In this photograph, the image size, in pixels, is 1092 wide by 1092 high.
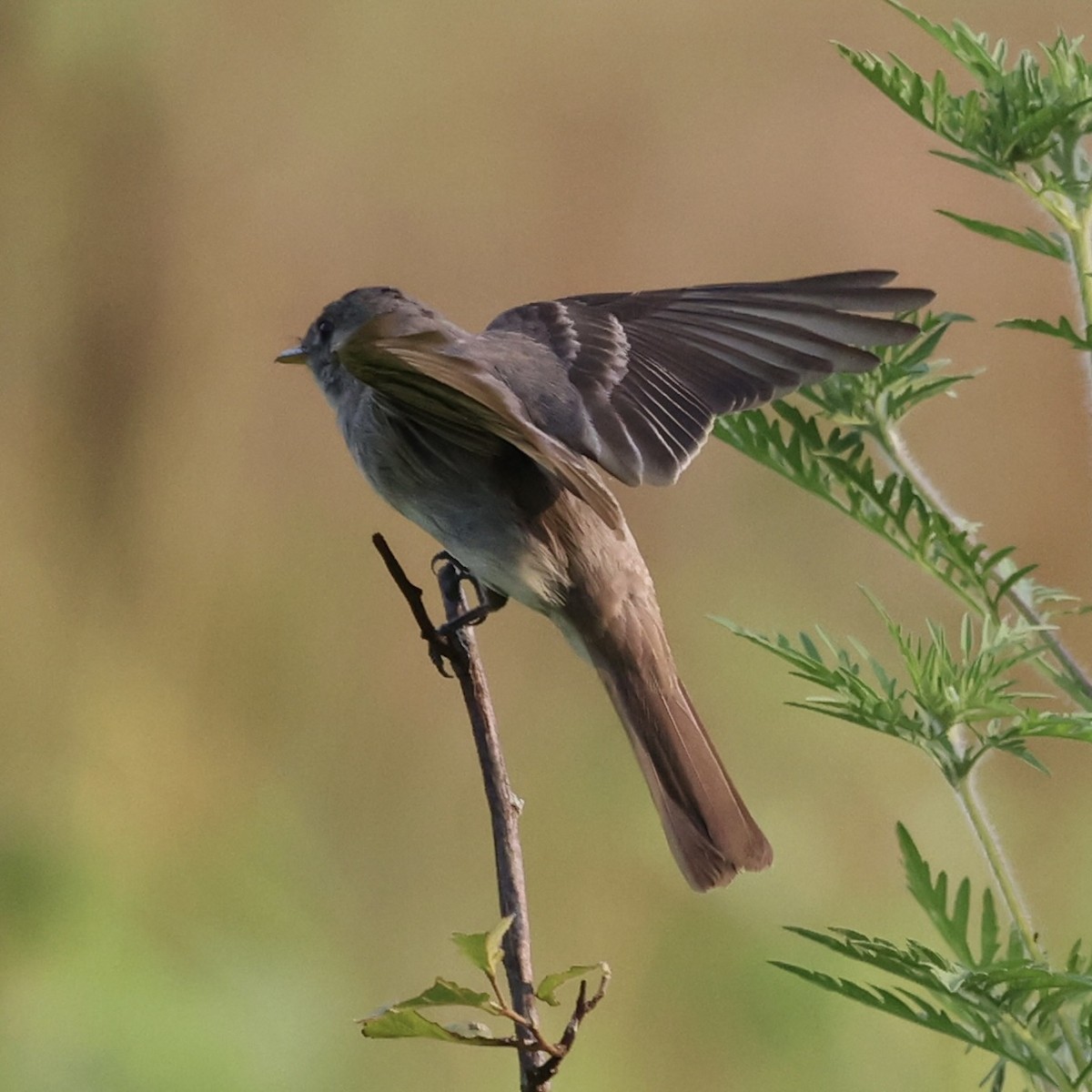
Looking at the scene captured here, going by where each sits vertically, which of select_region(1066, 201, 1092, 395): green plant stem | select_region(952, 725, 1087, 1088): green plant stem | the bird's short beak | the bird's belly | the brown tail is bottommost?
select_region(952, 725, 1087, 1088): green plant stem

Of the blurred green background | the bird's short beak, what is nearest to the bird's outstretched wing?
the bird's short beak

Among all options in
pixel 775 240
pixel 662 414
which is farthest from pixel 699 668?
pixel 662 414

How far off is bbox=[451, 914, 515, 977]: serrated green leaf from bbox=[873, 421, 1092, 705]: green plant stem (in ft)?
1.79

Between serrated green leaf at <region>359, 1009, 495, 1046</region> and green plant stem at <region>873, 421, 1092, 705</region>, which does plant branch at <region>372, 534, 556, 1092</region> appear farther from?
green plant stem at <region>873, 421, 1092, 705</region>

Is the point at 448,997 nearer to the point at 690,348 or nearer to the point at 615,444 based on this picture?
the point at 615,444

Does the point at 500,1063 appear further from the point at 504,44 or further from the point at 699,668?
the point at 504,44

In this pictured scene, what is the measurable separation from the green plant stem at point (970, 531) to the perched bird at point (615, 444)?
0.70 feet

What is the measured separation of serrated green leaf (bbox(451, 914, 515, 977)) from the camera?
115cm

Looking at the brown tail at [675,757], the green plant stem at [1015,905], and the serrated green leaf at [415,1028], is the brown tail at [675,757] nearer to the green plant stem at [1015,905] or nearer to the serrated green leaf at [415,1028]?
the green plant stem at [1015,905]

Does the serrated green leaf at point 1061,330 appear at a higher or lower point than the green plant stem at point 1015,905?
higher

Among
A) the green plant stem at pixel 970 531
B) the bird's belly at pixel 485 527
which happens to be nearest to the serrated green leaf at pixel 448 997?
the green plant stem at pixel 970 531

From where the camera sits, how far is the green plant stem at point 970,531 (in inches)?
55.9

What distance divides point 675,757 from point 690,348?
55 centimetres

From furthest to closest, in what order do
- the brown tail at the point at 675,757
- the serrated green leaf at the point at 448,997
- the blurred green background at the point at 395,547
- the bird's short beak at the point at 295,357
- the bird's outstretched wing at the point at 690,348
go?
the blurred green background at the point at 395,547
the bird's short beak at the point at 295,357
the brown tail at the point at 675,757
the bird's outstretched wing at the point at 690,348
the serrated green leaf at the point at 448,997
